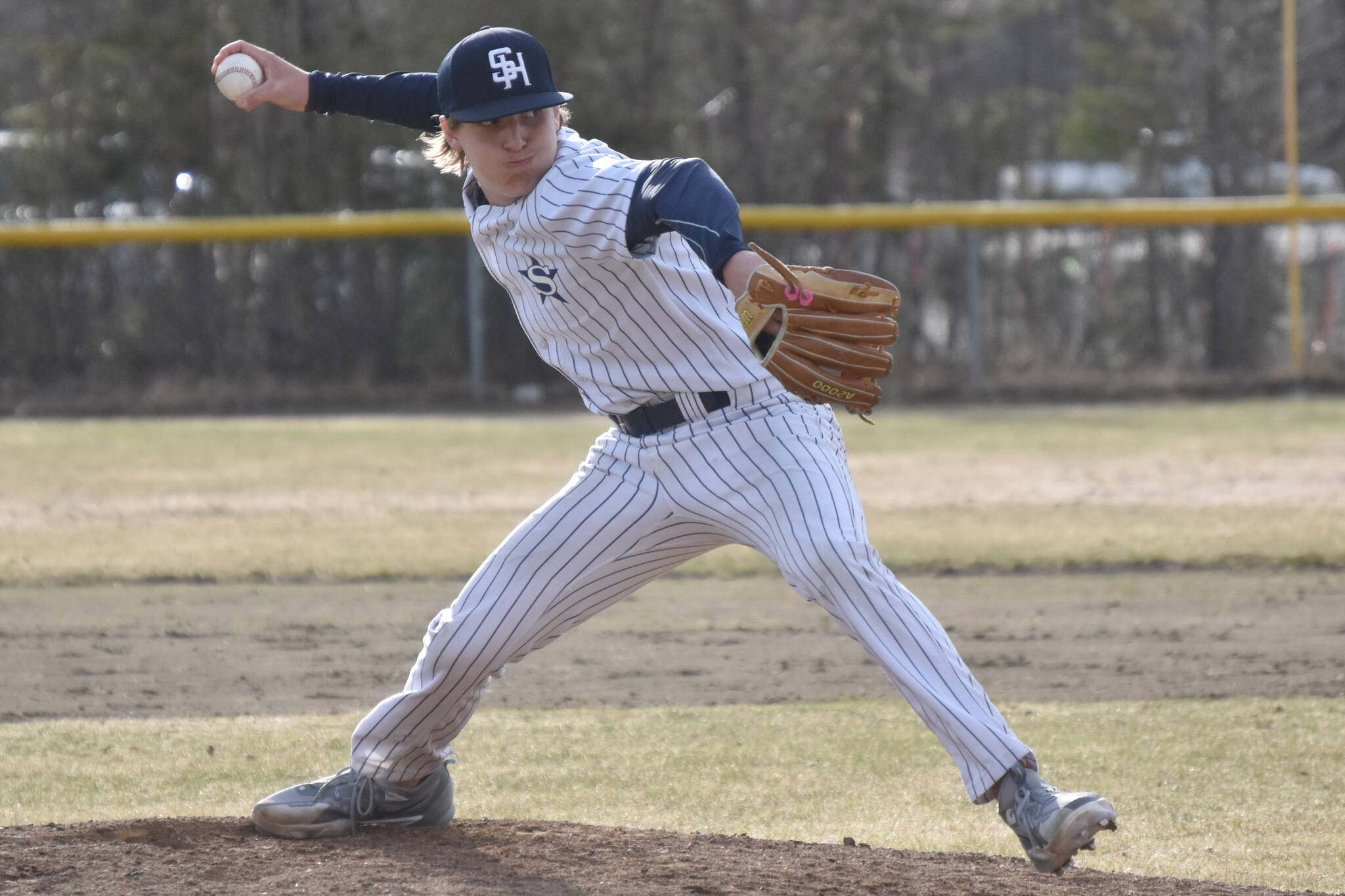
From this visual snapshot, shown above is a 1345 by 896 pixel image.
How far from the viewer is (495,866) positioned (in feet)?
9.49

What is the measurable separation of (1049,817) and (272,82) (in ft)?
7.16

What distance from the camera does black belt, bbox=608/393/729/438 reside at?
2969 mm

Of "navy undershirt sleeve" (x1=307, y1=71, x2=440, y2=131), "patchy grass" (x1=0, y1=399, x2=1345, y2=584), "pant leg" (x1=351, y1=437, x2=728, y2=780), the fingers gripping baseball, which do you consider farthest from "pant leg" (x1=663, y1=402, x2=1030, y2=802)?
"patchy grass" (x1=0, y1=399, x2=1345, y2=584)

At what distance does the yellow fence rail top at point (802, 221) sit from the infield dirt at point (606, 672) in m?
7.44

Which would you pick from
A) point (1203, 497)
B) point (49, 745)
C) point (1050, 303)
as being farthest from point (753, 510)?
point (1050, 303)

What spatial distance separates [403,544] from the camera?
283 inches

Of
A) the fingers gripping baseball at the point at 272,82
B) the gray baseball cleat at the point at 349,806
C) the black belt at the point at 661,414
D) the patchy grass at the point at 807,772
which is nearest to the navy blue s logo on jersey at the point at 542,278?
Result: the black belt at the point at 661,414

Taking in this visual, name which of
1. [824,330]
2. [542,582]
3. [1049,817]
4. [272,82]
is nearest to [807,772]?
[542,582]

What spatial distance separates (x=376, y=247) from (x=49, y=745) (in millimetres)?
10262

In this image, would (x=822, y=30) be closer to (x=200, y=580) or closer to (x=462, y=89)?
(x=200, y=580)

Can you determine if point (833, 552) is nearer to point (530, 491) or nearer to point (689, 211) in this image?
point (689, 211)

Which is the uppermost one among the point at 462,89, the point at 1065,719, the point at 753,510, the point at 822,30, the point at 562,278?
the point at 822,30

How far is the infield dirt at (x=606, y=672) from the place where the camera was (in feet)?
9.23

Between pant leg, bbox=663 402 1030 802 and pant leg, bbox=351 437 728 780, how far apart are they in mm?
121
